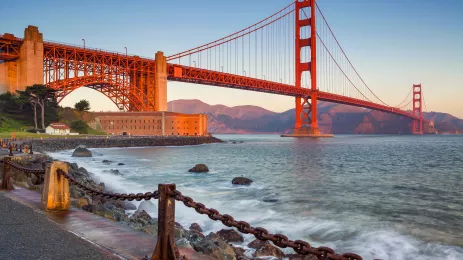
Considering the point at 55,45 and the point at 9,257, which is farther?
the point at 55,45

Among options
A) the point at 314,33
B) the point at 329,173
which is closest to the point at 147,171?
the point at 329,173

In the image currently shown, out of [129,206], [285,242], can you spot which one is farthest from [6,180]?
[285,242]

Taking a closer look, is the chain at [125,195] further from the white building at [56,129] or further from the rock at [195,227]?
the white building at [56,129]

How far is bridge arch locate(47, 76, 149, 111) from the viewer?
220ft

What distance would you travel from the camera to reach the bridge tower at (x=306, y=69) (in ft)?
314

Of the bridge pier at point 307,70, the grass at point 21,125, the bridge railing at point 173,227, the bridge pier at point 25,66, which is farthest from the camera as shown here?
the bridge pier at point 307,70

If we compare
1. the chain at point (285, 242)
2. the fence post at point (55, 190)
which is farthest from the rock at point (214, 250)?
the chain at point (285, 242)

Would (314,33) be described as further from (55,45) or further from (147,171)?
(147,171)

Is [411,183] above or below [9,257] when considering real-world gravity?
below

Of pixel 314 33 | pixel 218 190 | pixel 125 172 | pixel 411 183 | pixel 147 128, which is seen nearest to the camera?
pixel 218 190

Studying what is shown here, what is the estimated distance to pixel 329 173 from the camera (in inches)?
1038

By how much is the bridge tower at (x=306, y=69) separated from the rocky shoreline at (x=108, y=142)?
88.8 ft

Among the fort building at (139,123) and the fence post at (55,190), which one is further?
the fort building at (139,123)

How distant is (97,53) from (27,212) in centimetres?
7253
